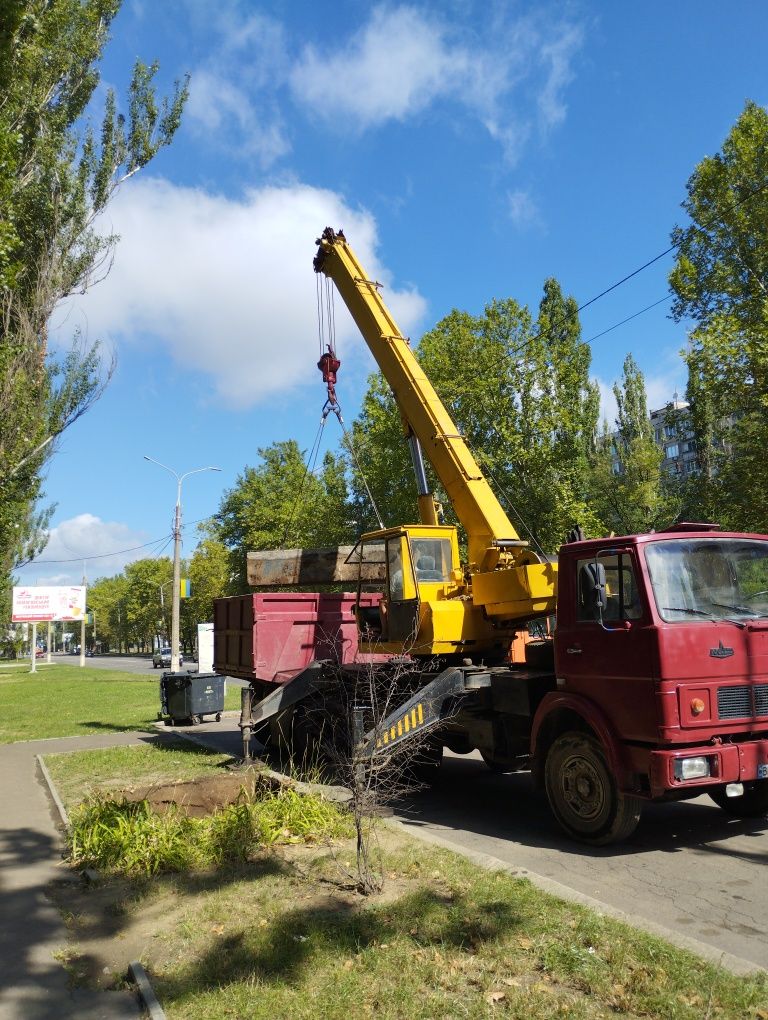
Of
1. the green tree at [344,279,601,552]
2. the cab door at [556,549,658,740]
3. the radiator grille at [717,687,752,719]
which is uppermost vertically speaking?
the green tree at [344,279,601,552]

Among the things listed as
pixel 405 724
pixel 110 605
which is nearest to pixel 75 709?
pixel 405 724

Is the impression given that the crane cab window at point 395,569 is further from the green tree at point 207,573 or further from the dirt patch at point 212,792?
the green tree at point 207,573

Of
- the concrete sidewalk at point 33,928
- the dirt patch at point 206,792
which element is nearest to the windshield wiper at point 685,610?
the dirt patch at point 206,792

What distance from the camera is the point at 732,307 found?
774 inches

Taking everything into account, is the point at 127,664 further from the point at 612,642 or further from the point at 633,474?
the point at 612,642

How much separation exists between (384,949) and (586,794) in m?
2.78

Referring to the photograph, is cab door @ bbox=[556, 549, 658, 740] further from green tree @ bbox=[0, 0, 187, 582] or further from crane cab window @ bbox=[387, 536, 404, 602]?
green tree @ bbox=[0, 0, 187, 582]

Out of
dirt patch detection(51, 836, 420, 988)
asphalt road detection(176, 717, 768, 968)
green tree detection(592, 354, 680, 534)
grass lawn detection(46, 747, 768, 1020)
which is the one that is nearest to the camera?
grass lawn detection(46, 747, 768, 1020)

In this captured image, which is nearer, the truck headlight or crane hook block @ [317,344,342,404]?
the truck headlight

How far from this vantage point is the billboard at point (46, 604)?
161 ft

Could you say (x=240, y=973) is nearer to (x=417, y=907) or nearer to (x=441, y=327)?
(x=417, y=907)

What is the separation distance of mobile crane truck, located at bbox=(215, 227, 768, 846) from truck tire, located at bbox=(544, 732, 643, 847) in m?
0.01

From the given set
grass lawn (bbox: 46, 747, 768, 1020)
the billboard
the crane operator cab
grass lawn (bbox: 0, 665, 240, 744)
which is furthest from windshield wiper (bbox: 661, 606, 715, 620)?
the billboard

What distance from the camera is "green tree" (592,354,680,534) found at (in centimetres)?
3697
